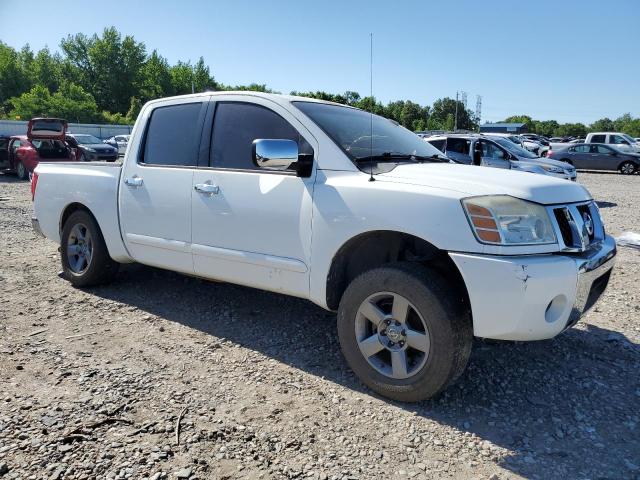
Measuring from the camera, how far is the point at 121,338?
12.7ft

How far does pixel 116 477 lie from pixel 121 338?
174 centimetres

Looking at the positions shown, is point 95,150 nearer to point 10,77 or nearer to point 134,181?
point 134,181

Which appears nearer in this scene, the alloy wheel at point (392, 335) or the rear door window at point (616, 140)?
the alloy wheel at point (392, 335)

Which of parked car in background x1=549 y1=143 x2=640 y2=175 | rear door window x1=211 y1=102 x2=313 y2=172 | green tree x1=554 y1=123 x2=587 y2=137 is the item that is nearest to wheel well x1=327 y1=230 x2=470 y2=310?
rear door window x1=211 y1=102 x2=313 y2=172

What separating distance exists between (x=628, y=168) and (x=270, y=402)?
2498 centimetres

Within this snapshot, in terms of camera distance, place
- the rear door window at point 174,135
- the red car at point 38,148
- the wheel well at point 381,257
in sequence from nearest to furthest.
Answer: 1. the wheel well at point 381,257
2. the rear door window at point 174,135
3. the red car at point 38,148

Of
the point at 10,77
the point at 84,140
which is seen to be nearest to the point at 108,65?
the point at 10,77

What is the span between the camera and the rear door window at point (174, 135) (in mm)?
4047

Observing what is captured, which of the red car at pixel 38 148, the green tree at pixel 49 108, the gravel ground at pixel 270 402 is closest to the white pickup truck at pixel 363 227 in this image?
the gravel ground at pixel 270 402

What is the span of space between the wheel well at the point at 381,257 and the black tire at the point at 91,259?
8.45 feet

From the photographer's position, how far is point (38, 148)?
16.4 metres

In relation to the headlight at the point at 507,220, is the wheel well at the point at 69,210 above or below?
below

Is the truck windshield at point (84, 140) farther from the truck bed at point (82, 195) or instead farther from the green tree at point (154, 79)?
the green tree at point (154, 79)

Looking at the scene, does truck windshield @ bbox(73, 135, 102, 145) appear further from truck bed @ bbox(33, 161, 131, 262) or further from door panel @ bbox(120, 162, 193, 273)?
door panel @ bbox(120, 162, 193, 273)
